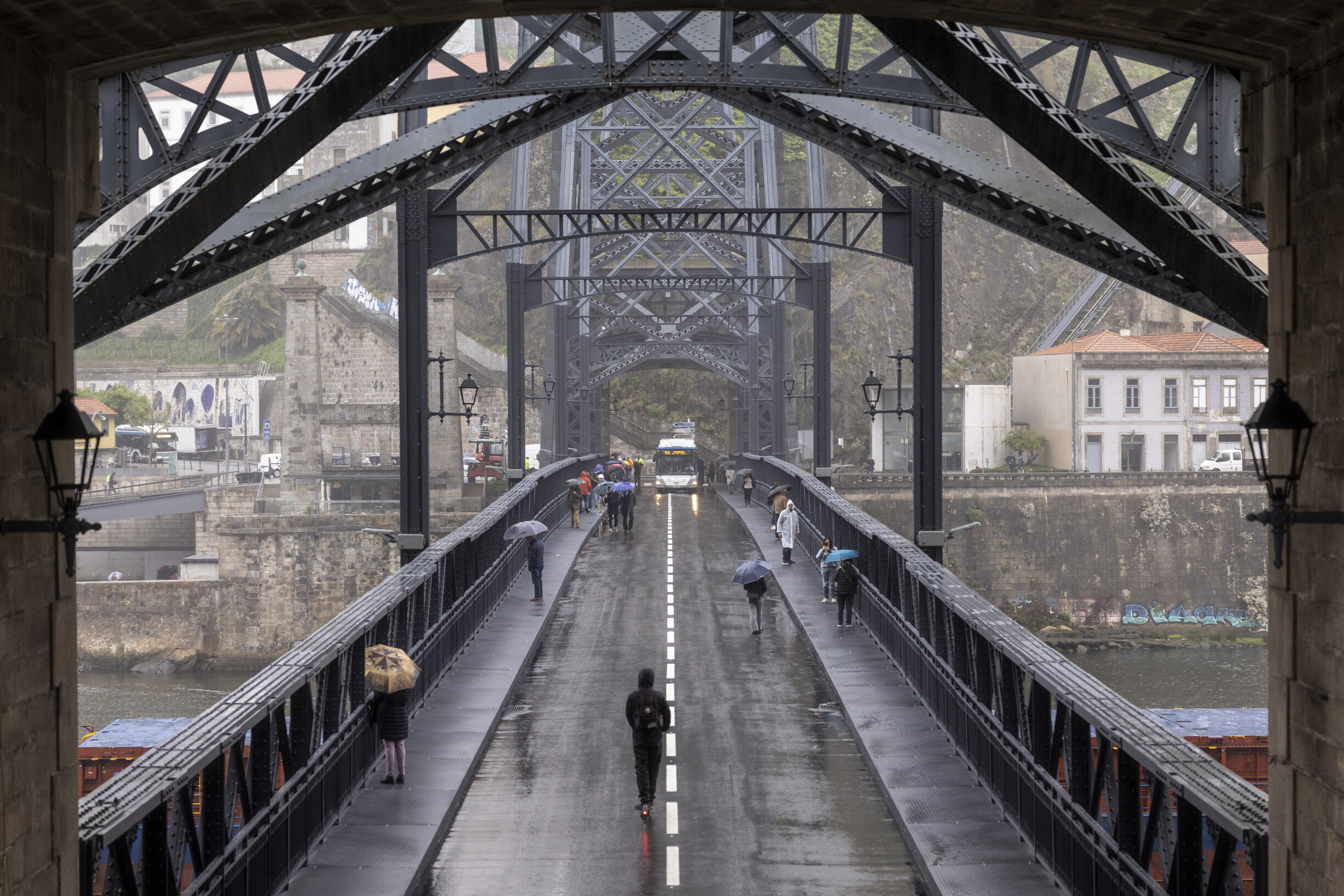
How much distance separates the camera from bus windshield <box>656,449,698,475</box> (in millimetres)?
63416

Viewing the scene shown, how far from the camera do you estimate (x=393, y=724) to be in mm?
13109

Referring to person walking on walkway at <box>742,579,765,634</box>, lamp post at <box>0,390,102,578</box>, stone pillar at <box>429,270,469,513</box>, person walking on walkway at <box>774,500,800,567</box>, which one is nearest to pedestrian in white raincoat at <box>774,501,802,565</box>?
person walking on walkway at <box>774,500,800,567</box>

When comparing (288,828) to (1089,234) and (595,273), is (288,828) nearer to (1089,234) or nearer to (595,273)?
(1089,234)

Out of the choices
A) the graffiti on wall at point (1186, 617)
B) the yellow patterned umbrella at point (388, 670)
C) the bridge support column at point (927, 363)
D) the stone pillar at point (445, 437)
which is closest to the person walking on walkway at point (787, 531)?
the bridge support column at point (927, 363)

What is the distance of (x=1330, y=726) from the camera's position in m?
6.92

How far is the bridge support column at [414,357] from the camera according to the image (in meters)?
21.3

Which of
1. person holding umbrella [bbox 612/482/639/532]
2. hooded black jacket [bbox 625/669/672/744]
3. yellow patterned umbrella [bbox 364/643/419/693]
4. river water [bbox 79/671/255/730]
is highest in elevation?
person holding umbrella [bbox 612/482/639/532]

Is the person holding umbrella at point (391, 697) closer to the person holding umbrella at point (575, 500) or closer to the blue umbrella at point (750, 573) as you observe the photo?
the blue umbrella at point (750, 573)

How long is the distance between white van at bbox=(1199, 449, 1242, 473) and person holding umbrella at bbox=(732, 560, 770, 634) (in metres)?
57.7

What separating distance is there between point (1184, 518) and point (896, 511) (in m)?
15.0

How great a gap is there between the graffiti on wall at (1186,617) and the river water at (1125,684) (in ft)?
13.3

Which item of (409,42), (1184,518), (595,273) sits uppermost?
(595,273)

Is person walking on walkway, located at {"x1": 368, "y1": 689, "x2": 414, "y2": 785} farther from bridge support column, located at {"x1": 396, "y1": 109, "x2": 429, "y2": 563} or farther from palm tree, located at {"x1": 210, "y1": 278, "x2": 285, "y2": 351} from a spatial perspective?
palm tree, located at {"x1": 210, "y1": 278, "x2": 285, "y2": 351}

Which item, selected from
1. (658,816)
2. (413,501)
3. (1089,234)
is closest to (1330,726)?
(658,816)
